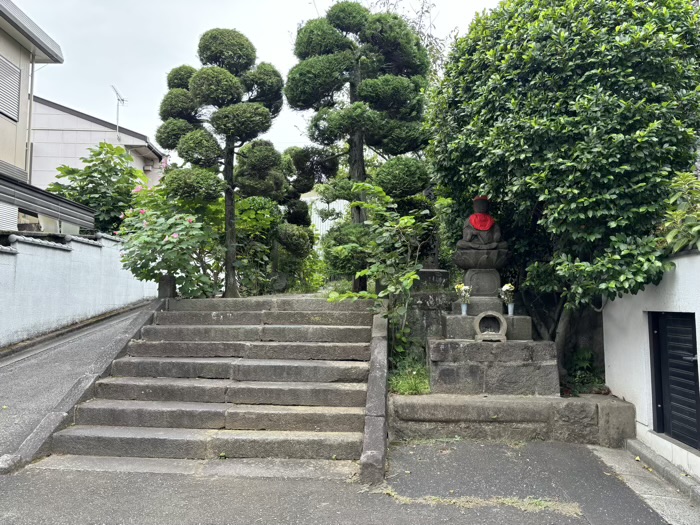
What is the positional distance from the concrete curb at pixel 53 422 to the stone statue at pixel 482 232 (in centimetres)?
430

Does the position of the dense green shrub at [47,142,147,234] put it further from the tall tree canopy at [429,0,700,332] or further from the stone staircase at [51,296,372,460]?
the tall tree canopy at [429,0,700,332]

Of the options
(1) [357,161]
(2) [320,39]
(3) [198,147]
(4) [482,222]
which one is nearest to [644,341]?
(4) [482,222]

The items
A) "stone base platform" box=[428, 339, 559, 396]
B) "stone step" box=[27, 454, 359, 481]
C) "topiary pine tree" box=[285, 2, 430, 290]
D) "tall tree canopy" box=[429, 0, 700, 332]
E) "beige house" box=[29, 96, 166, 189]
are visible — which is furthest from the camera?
"beige house" box=[29, 96, 166, 189]

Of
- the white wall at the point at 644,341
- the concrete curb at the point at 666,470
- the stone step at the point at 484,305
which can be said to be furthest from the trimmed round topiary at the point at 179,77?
the concrete curb at the point at 666,470

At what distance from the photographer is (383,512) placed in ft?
11.0

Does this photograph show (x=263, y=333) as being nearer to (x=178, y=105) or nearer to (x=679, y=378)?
(x=178, y=105)

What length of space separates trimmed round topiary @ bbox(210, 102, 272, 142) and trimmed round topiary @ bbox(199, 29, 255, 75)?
2.99ft

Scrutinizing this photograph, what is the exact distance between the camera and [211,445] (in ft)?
14.0

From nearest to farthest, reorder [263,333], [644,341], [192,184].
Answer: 1. [644,341]
2. [263,333]
3. [192,184]

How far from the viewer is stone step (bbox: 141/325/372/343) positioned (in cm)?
574

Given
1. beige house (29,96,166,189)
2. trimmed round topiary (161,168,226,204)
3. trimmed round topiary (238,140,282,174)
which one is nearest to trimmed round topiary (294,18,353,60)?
trimmed round topiary (238,140,282,174)

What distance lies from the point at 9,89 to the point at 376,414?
11.0 m

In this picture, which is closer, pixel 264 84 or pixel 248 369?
pixel 248 369

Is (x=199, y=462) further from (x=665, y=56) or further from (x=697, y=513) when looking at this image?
(x=665, y=56)
